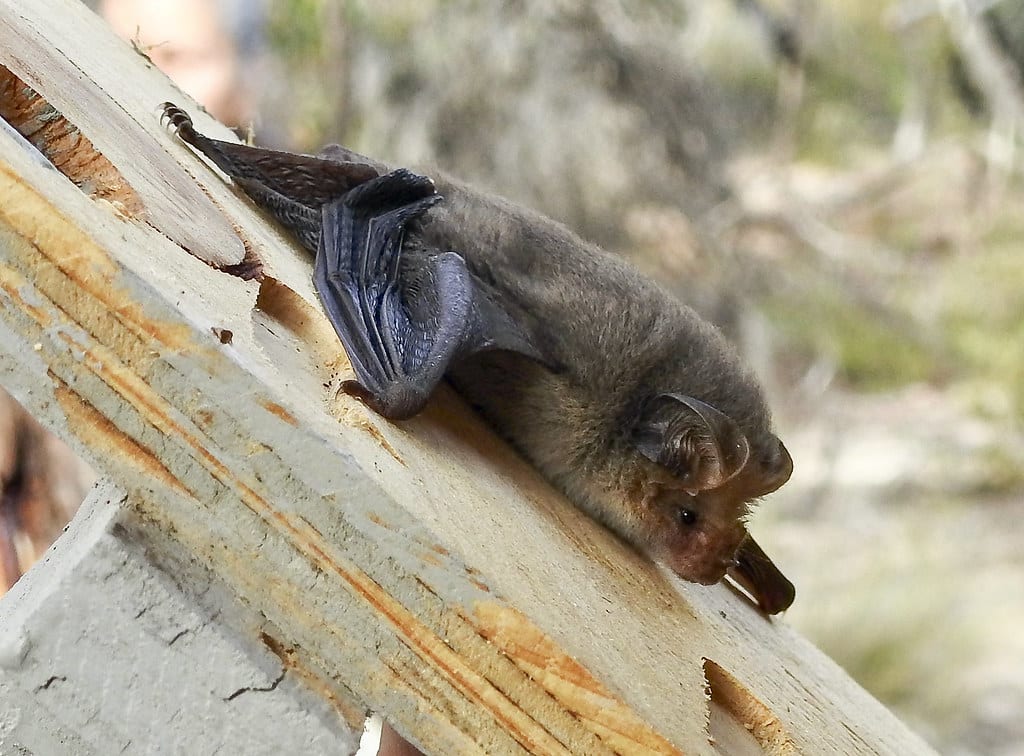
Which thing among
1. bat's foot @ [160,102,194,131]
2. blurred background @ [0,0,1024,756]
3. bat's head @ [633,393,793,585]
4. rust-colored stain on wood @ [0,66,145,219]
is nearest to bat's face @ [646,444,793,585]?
bat's head @ [633,393,793,585]

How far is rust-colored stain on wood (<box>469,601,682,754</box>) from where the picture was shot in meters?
1.28

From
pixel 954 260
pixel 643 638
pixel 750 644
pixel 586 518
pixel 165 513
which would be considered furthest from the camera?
pixel 954 260

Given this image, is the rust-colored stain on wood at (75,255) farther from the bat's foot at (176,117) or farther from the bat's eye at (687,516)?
the bat's eye at (687,516)

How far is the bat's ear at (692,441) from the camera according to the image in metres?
2.25

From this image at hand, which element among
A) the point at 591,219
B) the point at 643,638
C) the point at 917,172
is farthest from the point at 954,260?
the point at 643,638

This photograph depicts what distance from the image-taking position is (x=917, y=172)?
1255cm

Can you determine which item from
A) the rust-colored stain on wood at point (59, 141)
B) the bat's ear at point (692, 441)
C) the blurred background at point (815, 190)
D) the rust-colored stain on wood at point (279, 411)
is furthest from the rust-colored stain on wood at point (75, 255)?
the blurred background at point (815, 190)

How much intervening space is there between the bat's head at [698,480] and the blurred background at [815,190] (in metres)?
3.28

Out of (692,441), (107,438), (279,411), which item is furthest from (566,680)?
(692,441)

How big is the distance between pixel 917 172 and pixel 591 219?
5.63 metres

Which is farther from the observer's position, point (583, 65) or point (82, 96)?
point (583, 65)

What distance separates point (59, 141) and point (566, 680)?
96cm

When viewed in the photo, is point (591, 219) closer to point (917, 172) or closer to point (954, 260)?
point (954, 260)

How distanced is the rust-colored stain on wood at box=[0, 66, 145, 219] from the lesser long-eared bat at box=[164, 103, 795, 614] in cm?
71
